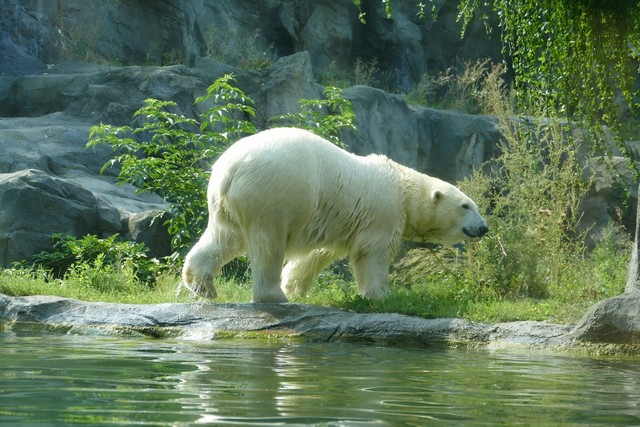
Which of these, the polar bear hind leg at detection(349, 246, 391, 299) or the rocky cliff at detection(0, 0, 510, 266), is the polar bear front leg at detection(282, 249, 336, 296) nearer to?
the polar bear hind leg at detection(349, 246, 391, 299)

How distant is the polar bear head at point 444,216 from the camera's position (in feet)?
31.7

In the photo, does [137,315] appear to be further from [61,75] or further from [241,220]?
[61,75]

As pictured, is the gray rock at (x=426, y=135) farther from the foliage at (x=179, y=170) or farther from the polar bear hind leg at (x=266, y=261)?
the polar bear hind leg at (x=266, y=261)

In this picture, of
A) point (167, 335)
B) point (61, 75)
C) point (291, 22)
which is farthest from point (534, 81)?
point (291, 22)

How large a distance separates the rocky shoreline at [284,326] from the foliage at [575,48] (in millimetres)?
2104

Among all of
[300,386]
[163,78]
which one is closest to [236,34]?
[163,78]

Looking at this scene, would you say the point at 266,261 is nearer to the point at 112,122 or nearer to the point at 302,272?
the point at 302,272

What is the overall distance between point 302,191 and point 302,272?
163cm

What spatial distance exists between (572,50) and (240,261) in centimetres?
515

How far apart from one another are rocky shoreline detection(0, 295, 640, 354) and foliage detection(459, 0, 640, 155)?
82.8 inches

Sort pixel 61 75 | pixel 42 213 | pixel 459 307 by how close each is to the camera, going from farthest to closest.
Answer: pixel 61 75, pixel 42 213, pixel 459 307

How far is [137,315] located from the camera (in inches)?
307

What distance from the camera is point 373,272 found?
9047mm

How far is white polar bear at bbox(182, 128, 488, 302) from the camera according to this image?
8.14 m
